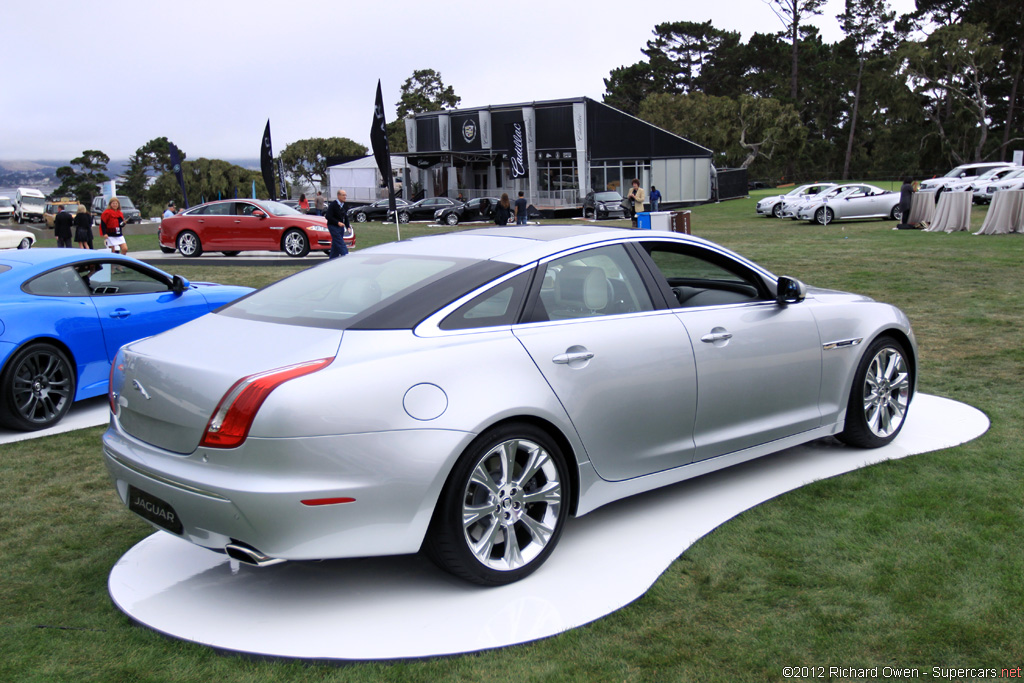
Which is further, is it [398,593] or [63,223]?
[63,223]

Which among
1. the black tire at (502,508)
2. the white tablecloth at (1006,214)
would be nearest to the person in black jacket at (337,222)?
the black tire at (502,508)

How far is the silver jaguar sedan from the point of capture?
3262mm

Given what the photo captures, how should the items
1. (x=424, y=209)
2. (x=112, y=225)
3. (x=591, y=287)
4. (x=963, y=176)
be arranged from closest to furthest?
1. (x=591, y=287)
2. (x=112, y=225)
3. (x=963, y=176)
4. (x=424, y=209)

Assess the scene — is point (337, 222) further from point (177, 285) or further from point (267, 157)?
point (267, 157)

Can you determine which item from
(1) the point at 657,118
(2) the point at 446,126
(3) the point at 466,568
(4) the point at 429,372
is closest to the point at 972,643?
(3) the point at 466,568

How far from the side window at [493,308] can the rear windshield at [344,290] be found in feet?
0.66

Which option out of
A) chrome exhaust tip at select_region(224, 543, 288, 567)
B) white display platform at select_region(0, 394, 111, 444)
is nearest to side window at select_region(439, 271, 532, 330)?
chrome exhaust tip at select_region(224, 543, 288, 567)

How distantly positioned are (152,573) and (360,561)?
0.91 meters

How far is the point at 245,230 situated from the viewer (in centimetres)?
2312

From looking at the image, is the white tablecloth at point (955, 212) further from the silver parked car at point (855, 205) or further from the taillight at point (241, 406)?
the taillight at point (241, 406)

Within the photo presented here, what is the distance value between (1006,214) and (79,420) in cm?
2283

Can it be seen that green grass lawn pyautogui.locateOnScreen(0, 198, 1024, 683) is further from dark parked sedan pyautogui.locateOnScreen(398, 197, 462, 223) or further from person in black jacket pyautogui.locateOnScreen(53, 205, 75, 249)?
dark parked sedan pyautogui.locateOnScreen(398, 197, 462, 223)

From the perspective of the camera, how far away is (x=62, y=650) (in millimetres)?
3275

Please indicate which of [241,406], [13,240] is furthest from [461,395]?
[13,240]
